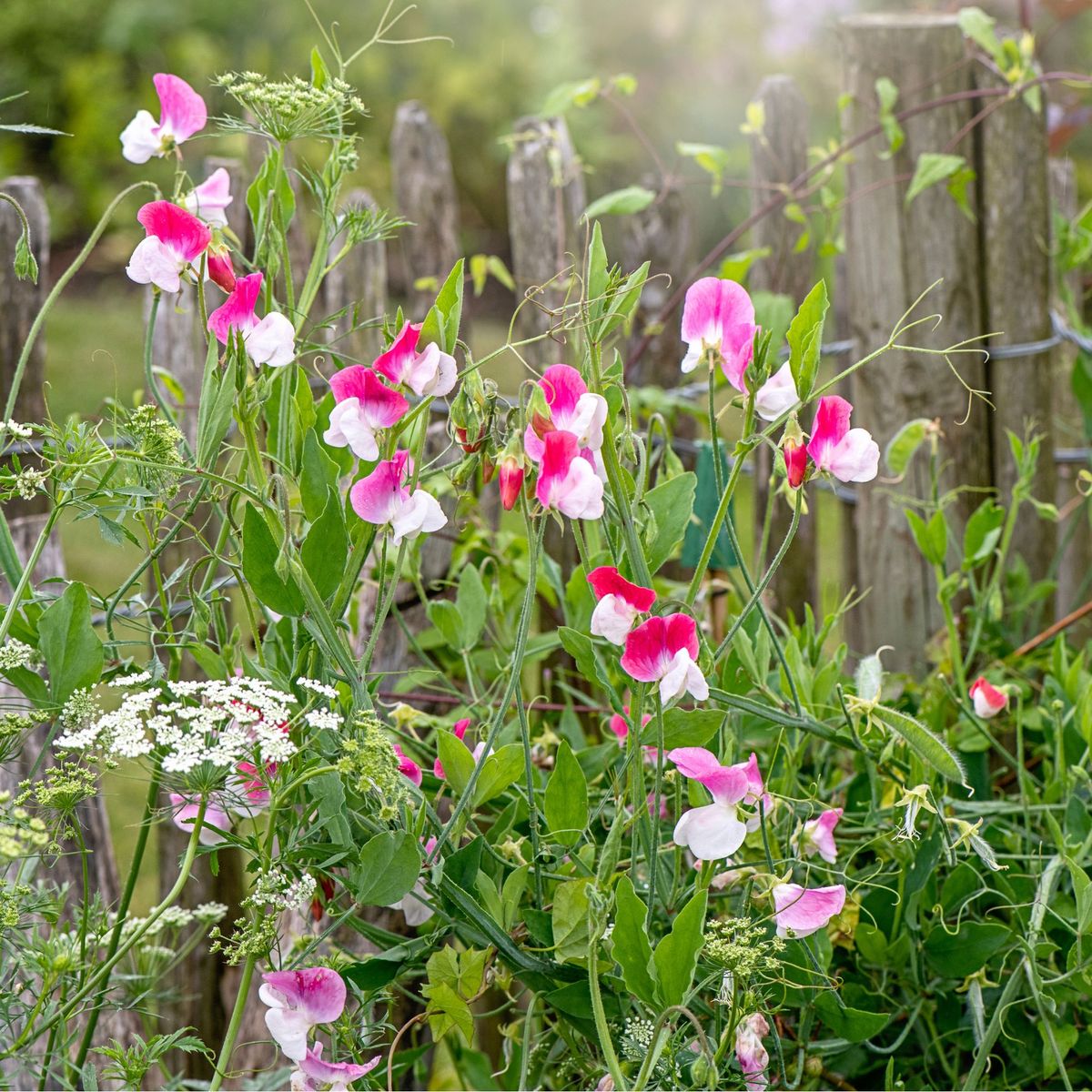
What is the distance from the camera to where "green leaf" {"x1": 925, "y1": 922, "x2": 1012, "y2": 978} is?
3.16 ft

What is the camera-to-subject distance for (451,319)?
79 centimetres

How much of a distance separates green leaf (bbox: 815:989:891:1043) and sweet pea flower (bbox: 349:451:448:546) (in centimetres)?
47

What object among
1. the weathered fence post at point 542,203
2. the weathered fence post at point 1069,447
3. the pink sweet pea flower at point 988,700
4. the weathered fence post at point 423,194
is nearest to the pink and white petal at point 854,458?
the pink sweet pea flower at point 988,700

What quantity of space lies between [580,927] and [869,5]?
228 inches

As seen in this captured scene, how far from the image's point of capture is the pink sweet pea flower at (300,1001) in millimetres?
783

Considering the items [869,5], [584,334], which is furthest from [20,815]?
[869,5]

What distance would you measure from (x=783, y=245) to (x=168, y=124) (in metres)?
1.25

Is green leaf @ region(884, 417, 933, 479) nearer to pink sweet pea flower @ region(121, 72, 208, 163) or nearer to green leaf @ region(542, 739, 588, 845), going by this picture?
green leaf @ region(542, 739, 588, 845)

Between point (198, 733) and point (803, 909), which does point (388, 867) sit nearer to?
point (198, 733)

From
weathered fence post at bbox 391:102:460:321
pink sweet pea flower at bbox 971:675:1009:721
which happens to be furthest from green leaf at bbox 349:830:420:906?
weathered fence post at bbox 391:102:460:321

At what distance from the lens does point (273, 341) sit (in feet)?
2.60

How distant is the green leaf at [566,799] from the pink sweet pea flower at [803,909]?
14 cm

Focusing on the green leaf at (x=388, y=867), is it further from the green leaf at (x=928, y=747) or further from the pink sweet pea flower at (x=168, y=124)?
the pink sweet pea flower at (x=168, y=124)

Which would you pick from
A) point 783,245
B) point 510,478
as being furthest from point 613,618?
point 783,245
